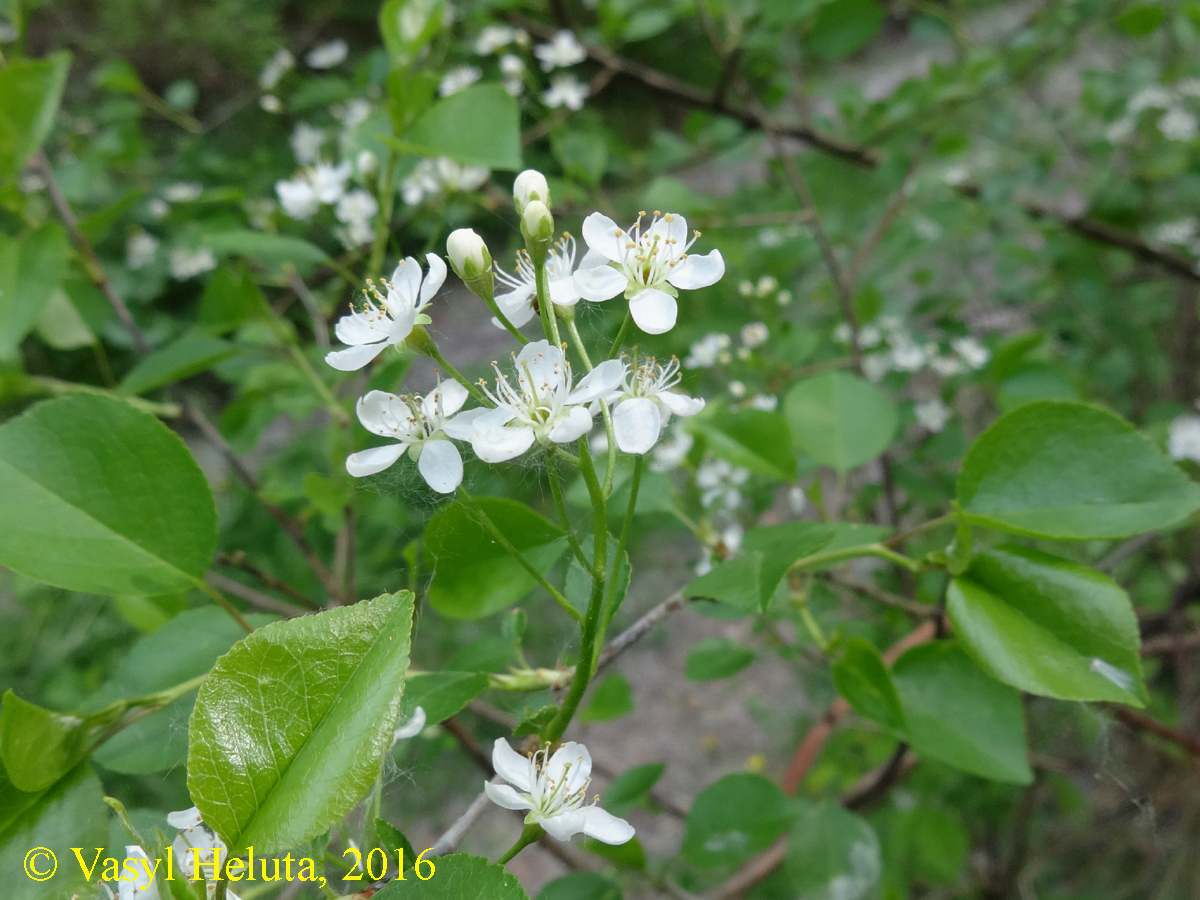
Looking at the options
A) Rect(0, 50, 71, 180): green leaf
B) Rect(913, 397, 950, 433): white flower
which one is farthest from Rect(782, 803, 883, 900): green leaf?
Rect(0, 50, 71, 180): green leaf

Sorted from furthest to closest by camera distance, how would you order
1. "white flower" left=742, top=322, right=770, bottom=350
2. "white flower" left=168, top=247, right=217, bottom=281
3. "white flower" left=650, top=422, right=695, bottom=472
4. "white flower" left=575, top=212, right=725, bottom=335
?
1. "white flower" left=168, top=247, right=217, bottom=281
2. "white flower" left=742, top=322, right=770, bottom=350
3. "white flower" left=650, top=422, right=695, bottom=472
4. "white flower" left=575, top=212, right=725, bottom=335

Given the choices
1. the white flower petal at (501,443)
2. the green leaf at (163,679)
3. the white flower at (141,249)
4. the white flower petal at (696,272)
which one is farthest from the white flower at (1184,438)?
the white flower at (141,249)

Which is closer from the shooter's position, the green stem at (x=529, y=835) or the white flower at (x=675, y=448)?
the green stem at (x=529, y=835)

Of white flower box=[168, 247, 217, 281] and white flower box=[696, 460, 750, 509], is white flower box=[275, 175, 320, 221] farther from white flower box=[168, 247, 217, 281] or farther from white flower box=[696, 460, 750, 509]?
white flower box=[168, 247, 217, 281]

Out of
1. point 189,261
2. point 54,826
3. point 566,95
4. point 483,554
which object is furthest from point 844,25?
point 189,261

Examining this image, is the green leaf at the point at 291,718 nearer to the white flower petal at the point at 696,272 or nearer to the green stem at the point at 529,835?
the green stem at the point at 529,835

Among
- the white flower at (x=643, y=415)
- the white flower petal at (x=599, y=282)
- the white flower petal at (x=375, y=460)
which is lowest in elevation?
the white flower petal at (x=375, y=460)
